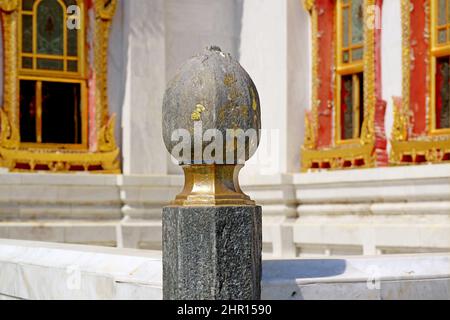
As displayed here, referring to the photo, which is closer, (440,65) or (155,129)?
(440,65)

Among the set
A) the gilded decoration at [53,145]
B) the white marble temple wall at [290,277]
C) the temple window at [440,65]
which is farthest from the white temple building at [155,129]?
the white marble temple wall at [290,277]

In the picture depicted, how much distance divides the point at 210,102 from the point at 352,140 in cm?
686

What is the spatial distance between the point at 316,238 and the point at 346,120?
1.44m

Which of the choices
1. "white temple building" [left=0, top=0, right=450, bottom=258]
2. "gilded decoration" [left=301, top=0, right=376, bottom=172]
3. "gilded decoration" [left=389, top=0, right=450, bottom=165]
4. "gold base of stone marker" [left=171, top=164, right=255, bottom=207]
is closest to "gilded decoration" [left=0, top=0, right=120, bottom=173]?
"white temple building" [left=0, top=0, right=450, bottom=258]

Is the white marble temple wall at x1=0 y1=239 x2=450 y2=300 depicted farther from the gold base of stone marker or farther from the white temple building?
the white temple building

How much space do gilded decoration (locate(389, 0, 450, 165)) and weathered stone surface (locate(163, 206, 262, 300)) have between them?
5.58 metres

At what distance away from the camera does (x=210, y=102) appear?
5.07 metres

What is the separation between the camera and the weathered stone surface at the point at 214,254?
5113 mm

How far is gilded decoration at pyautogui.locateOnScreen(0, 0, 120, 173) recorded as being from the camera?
1238 cm

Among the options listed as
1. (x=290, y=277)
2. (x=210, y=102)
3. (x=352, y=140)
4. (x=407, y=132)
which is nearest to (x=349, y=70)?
(x=352, y=140)

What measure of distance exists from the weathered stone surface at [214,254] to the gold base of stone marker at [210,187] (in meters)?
0.05

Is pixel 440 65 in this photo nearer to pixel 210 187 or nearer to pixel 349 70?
pixel 349 70

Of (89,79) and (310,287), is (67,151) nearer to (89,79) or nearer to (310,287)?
(89,79)
